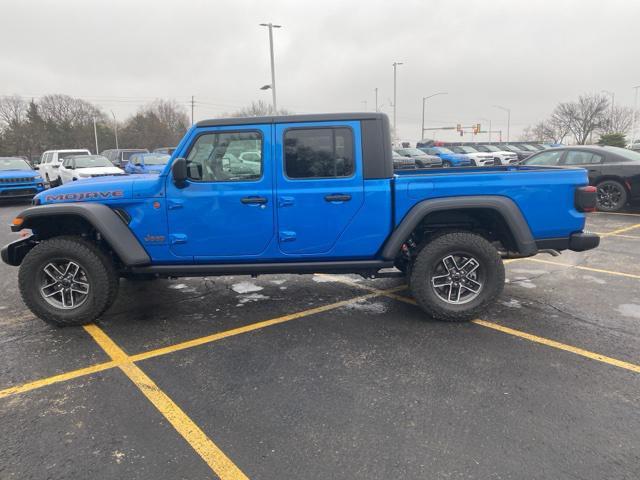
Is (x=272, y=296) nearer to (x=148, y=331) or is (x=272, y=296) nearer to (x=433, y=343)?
(x=148, y=331)

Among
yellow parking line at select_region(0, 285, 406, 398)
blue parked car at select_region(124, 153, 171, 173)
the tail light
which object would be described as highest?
blue parked car at select_region(124, 153, 171, 173)

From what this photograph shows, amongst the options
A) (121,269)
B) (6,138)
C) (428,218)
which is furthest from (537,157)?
(6,138)

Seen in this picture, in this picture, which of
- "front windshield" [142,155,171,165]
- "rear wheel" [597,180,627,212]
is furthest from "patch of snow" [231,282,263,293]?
"front windshield" [142,155,171,165]

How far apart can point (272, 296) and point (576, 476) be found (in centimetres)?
359

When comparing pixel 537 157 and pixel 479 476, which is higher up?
pixel 537 157

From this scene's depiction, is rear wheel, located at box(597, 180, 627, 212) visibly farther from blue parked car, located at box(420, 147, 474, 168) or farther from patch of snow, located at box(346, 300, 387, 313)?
blue parked car, located at box(420, 147, 474, 168)

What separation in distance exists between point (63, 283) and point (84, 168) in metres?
14.2

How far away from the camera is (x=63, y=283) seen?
4.54 m

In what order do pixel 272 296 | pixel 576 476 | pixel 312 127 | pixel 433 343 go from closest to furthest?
1. pixel 576 476
2. pixel 433 343
3. pixel 312 127
4. pixel 272 296

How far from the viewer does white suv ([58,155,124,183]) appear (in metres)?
16.5

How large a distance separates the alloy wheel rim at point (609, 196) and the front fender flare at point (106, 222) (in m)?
10.7

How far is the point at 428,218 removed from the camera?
4.51m

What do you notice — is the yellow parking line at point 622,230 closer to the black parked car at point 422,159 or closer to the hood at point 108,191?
the hood at point 108,191

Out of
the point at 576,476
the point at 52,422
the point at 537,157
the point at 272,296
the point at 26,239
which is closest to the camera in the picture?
the point at 576,476
